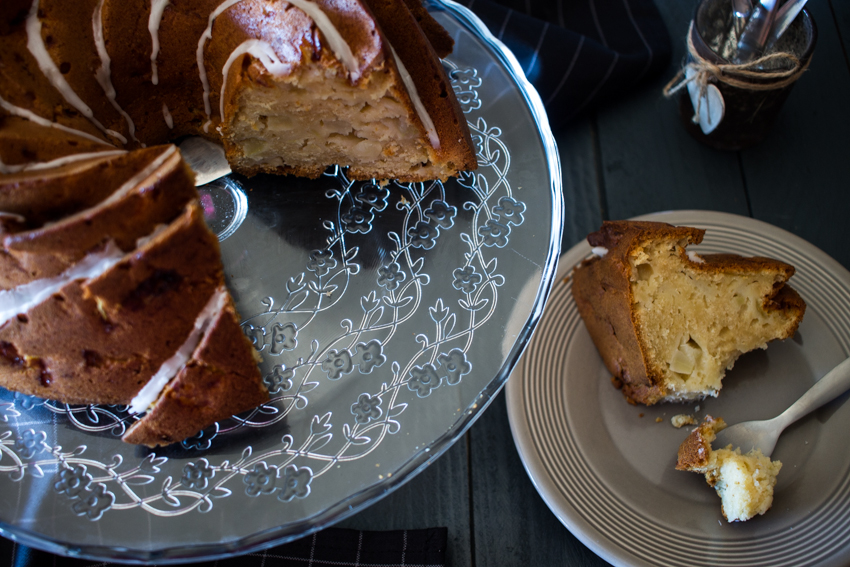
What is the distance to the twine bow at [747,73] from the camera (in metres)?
1.88

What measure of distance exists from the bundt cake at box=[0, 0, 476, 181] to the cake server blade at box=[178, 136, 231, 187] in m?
A: 0.03

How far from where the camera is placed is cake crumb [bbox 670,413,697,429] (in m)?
1.79

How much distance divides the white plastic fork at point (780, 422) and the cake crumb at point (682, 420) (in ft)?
0.26

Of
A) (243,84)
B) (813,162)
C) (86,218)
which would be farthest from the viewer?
(813,162)

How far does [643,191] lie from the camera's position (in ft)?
7.34

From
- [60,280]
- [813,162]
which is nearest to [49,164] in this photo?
[60,280]

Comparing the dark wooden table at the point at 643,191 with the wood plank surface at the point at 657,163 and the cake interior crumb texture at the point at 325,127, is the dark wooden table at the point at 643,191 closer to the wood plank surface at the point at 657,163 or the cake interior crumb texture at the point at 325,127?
the wood plank surface at the point at 657,163

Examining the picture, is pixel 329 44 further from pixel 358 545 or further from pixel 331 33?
pixel 358 545

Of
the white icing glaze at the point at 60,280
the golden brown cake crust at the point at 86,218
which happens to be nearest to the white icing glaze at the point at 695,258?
the golden brown cake crust at the point at 86,218

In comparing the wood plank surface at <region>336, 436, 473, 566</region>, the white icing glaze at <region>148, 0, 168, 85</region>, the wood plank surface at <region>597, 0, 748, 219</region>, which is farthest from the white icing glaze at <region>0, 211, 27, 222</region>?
the wood plank surface at <region>597, 0, 748, 219</region>

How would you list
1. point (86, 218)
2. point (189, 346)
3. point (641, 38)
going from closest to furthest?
point (86, 218) → point (189, 346) → point (641, 38)

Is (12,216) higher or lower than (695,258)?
higher

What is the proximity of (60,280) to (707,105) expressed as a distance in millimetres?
1850

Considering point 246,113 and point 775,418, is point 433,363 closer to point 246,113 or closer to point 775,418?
point 246,113
